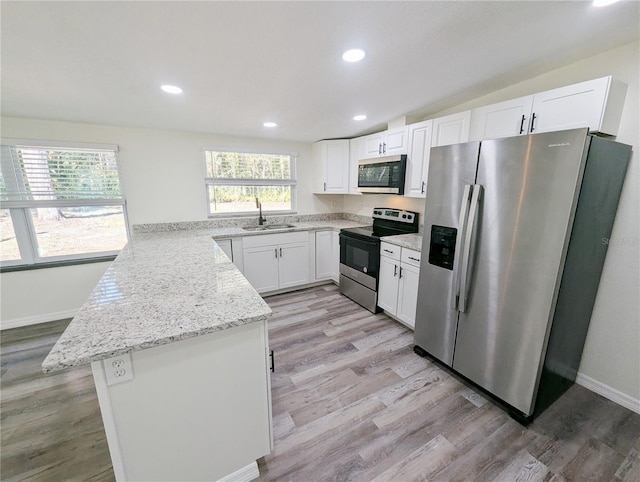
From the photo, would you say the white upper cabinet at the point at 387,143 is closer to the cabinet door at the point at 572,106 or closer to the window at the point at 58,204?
the cabinet door at the point at 572,106

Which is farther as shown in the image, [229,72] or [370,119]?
A: [370,119]

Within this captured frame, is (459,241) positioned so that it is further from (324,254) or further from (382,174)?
(324,254)

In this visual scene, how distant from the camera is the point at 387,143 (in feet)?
10.2

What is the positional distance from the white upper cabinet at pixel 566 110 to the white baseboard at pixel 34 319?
4518 millimetres

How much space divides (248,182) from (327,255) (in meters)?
1.63

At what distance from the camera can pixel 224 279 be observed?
1.65 m

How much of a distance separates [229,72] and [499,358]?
105 inches

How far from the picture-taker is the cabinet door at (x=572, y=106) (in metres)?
1.55

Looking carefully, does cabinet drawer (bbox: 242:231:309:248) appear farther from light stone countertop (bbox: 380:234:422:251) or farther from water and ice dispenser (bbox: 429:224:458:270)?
water and ice dispenser (bbox: 429:224:458:270)

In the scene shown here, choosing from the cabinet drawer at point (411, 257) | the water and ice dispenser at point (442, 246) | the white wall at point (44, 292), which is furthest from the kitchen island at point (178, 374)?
the white wall at point (44, 292)

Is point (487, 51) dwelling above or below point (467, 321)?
above

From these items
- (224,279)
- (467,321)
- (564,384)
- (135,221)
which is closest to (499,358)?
(467,321)

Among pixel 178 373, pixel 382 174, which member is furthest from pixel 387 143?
pixel 178 373

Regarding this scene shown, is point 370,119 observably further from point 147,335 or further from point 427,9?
point 147,335
